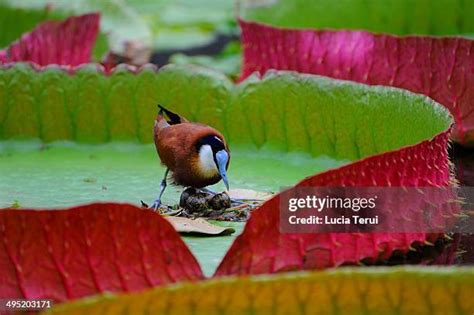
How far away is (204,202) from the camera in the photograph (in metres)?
0.74

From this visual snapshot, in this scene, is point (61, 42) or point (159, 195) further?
point (61, 42)

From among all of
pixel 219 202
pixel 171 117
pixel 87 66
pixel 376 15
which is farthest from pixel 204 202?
pixel 376 15

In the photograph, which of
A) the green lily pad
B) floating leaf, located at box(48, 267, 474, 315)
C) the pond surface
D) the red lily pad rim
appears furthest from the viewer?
the green lily pad

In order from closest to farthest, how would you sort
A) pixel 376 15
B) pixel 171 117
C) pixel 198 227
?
pixel 198 227, pixel 171 117, pixel 376 15

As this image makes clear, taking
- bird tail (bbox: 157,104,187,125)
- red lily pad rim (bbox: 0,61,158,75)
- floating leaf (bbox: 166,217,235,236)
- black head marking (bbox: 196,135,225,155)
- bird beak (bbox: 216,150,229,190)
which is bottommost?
floating leaf (bbox: 166,217,235,236)

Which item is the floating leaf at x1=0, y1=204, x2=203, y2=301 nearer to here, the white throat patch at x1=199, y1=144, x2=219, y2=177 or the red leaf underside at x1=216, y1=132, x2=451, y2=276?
the red leaf underside at x1=216, y1=132, x2=451, y2=276

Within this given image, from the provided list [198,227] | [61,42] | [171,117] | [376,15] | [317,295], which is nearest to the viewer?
[317,295]

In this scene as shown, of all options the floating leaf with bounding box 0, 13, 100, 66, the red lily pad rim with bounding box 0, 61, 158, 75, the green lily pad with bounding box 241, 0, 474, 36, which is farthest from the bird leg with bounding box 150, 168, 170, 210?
the green lily pad with bounding box 241, 0, 474, 36

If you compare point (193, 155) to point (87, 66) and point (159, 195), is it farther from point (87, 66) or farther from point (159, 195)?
point (87, 66)

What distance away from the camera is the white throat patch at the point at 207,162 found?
74cm

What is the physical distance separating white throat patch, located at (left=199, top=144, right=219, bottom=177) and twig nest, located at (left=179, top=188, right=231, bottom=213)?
1cm

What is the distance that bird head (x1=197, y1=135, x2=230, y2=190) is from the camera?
0.74 metres

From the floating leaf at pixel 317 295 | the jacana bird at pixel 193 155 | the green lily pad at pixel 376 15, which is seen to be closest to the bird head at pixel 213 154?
the jacana bird at pixel 193 155

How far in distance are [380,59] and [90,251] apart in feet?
1.34
